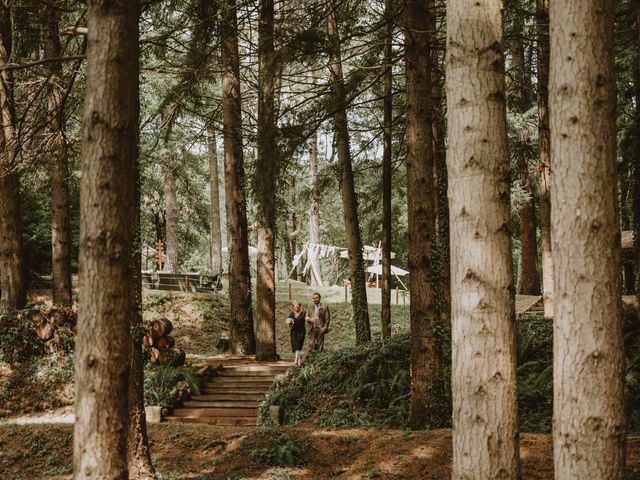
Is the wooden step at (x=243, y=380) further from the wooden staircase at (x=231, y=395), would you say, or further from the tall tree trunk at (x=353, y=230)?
the tall tree trunk at (x=353, y=230)

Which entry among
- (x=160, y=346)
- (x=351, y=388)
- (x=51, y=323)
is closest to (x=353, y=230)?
(x=351, y=388)

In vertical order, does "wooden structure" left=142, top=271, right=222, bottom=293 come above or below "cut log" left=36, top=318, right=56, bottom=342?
above

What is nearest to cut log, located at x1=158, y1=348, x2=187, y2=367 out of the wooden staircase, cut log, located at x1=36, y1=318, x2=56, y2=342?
the wooden staircase

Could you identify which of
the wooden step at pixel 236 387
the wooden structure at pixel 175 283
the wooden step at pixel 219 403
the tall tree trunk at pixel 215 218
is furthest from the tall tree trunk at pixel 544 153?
the tall tree trunk at pixel 215 218

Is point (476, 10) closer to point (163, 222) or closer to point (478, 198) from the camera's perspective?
point (478, 198)

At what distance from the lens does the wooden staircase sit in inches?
436

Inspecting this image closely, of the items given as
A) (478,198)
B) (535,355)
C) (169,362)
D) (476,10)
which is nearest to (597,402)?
(478,198)

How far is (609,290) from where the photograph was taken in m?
3.16

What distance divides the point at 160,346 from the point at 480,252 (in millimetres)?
11517

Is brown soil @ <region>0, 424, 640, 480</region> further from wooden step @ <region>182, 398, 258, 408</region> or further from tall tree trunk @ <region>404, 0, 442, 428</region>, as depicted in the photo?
wooden step @ <region>182, 398, 258, 408</region>

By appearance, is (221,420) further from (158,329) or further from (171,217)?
(171,217)

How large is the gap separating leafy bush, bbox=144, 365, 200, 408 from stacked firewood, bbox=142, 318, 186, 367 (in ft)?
1.98

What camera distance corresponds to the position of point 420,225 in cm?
804

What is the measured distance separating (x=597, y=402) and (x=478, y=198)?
4.16ft
